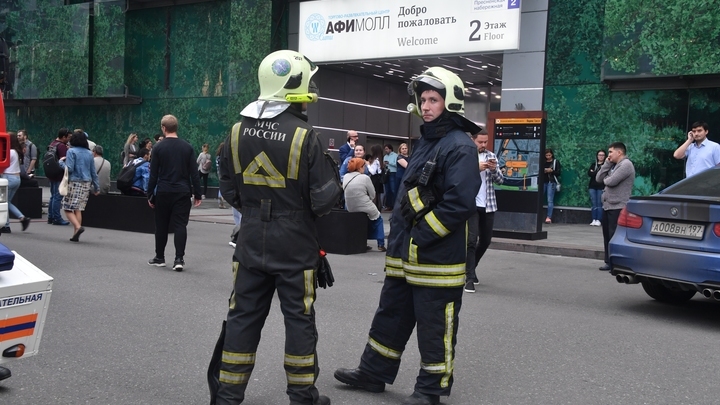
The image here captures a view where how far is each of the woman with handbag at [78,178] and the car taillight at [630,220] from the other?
821cm

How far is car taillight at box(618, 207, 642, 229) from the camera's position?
773 centimetres

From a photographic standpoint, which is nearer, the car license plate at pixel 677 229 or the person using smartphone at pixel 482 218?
the car license plate at pixel 677 229

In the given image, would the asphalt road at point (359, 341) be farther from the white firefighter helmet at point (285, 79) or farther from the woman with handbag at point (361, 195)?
the woman with handbag at point (361, 195)

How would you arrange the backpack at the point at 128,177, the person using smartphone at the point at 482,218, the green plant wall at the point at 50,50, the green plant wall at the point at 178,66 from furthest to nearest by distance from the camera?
the green plant wall at the point at 50,50
the green plant wall at the point at 178,66
the backpack at the point at 128,177
the person using smartphone at the point at 482,218

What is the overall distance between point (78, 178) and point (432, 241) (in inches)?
380

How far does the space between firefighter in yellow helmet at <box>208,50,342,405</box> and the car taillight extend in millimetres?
4578

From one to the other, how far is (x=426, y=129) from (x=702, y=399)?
2.42 m

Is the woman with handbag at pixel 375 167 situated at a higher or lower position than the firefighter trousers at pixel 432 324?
higher

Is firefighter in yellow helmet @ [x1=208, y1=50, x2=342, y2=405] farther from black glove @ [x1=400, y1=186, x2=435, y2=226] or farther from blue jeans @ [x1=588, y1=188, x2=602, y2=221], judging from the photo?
blue jeans @ [x1=588, y1=188, x2=602, y2=221]

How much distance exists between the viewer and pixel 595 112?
57.6 ft

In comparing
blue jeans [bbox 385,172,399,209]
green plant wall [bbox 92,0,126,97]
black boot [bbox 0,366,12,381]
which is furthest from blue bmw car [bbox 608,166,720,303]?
green plant wall [bbox 92,0,126,97]

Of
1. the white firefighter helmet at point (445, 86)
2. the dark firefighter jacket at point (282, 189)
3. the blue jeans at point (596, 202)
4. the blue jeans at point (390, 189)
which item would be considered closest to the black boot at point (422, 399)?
the dark firefighter jacket at point (282, 189)

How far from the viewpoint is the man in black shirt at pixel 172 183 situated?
9.23m

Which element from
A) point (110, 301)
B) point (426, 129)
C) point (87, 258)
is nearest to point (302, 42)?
point (87, 258)
